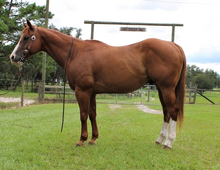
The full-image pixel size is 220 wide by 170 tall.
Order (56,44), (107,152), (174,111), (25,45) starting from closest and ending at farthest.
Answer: (107,152), (174,111), (25,45), (56,44)

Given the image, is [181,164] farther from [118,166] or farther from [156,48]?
[156,48]

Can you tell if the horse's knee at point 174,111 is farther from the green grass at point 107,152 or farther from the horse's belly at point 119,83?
the horse's belly at point 119,83

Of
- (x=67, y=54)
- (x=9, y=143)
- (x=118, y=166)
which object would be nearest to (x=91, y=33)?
(x=67, y=54)

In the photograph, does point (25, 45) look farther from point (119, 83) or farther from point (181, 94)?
point (181, 94)

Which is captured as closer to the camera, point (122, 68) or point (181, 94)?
point (122, 68)

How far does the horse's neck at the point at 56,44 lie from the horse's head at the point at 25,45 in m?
0.19

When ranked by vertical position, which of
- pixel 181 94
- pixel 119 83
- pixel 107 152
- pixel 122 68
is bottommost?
pixel 107 152

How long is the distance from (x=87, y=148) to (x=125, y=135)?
1229 millimetres

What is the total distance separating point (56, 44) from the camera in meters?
3.56

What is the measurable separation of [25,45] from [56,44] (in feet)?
1.93

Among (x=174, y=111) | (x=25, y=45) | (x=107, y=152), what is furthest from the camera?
(x=25, y=45)

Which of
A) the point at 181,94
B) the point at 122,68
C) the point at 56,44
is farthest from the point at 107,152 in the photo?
the point at 56,44

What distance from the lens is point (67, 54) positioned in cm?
355

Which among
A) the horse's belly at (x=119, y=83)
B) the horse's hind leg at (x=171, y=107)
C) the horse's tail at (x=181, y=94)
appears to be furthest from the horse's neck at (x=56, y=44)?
the horse's tail at (x=181, y=94)
